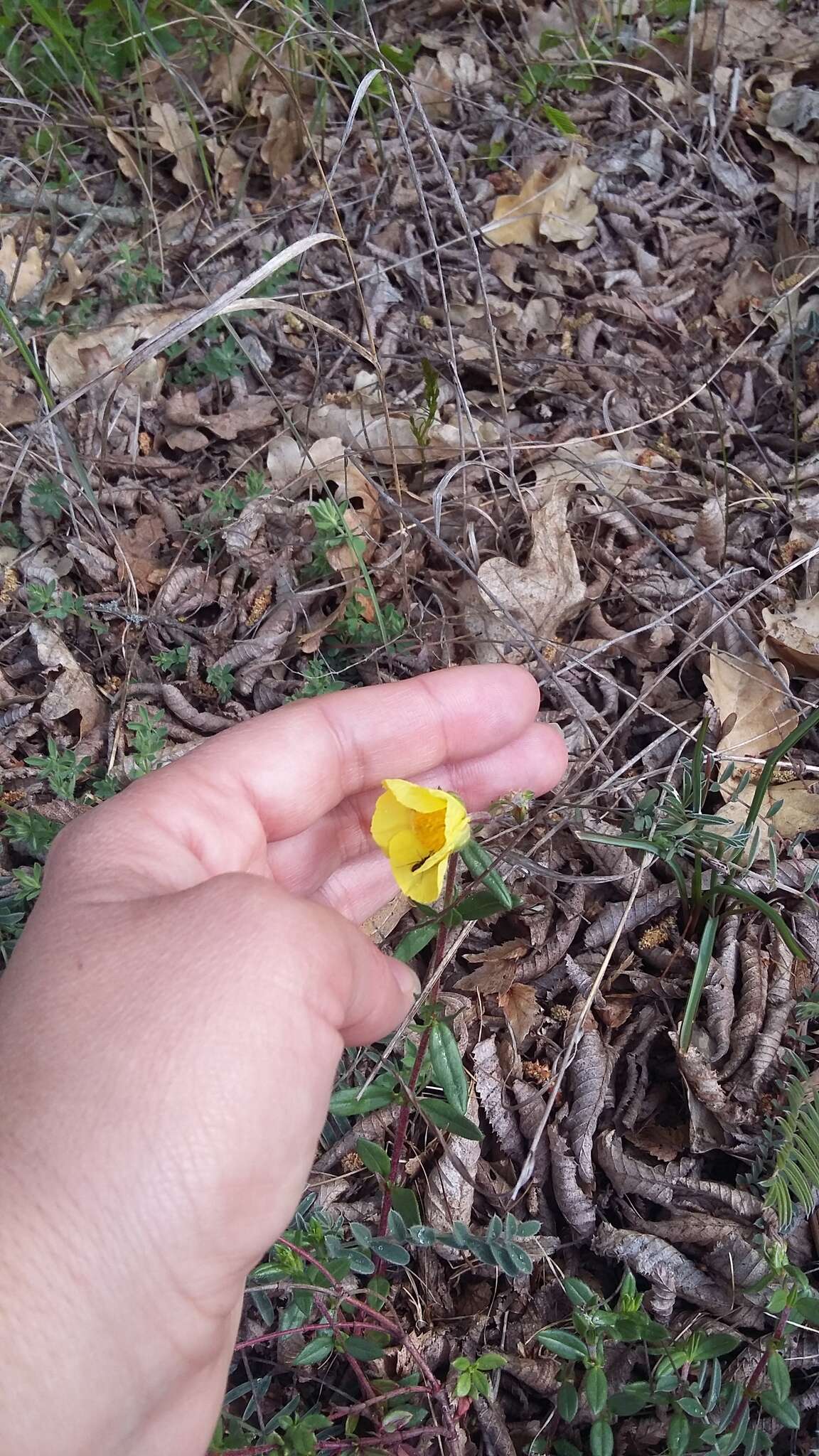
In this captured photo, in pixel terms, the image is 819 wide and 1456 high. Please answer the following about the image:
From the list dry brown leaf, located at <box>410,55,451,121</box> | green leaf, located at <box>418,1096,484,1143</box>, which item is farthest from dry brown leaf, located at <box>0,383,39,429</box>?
green leaf, located at <box>418,1096,484,1143</box>

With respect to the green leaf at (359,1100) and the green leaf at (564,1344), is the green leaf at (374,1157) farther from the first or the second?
the green leaf at (564,1344)

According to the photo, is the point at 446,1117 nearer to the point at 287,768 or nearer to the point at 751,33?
the point at 287,768

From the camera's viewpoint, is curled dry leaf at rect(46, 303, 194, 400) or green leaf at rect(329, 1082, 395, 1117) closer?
green leaf at rect(329, 1082, 395, 1117)

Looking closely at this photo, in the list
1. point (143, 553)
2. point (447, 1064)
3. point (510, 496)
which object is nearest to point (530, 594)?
point (510, 496)

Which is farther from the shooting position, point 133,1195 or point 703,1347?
point 703,1347

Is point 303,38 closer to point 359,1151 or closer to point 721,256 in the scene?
point 721,256

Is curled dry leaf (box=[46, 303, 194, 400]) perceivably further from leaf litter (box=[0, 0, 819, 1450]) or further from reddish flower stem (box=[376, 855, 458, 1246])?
reddish flower stem (box=[376, 855, 458, 1246])

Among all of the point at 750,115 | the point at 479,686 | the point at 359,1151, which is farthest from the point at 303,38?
the point at 359,1151
